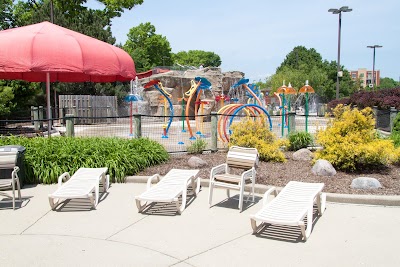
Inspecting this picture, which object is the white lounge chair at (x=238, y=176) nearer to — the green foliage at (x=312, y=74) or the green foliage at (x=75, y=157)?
the green foliage at (x=75, y=157)

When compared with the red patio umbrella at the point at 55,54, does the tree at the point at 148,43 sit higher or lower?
higher

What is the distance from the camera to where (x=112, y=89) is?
32.8 m

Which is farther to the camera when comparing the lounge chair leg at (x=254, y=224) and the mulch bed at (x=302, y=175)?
the mulch bed at (x=302, y=175)

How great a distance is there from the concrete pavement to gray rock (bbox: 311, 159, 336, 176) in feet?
5.39

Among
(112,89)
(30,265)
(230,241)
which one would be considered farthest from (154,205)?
(112,89)

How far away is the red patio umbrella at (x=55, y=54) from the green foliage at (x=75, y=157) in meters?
1.66

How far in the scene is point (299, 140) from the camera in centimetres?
1159

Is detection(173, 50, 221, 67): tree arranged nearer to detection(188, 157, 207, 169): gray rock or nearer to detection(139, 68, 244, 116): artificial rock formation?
detection(139, 68, 244, 116): artificial rock formation

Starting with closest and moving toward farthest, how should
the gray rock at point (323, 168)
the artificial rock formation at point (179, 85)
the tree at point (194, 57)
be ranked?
1. the gray rock at point (323, 168)
2. the artificial rock formation at point (179, 85)
3. the tree at point (194, 57)

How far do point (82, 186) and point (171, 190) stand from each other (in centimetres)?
164

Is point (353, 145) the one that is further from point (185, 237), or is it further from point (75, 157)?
point (75, 157)

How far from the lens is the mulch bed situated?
24.5 feet

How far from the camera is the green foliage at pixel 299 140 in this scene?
11602mm

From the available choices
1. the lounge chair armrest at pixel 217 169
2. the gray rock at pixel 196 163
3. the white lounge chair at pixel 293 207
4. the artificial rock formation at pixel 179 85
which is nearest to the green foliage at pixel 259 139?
the gray rock at pixel 196 163
